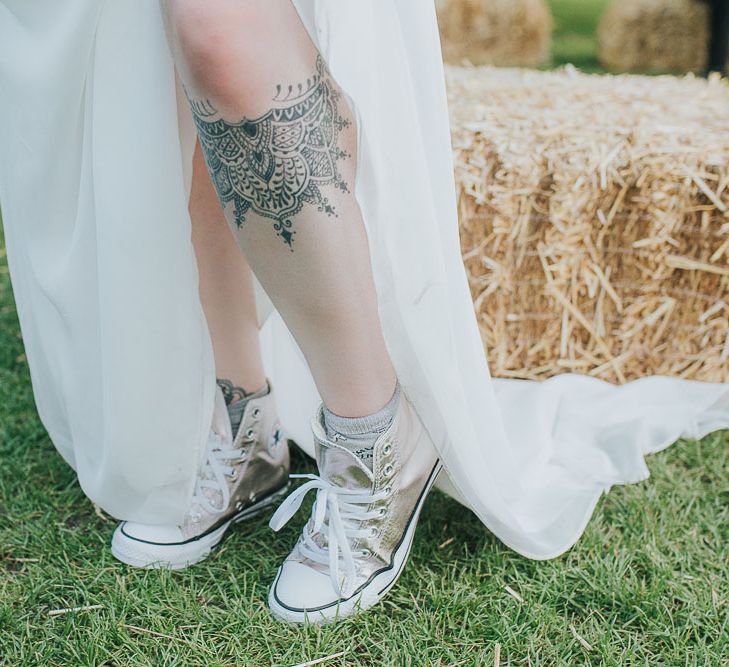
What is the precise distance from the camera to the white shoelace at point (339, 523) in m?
1.08

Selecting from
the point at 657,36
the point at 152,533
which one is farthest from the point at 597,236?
the point at 657,36

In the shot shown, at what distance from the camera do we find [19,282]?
1238 mm

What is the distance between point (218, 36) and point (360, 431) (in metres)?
0.51

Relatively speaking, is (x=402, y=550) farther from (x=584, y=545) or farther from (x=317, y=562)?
(x=584, y=545)

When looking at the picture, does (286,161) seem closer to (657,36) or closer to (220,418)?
(220,418)

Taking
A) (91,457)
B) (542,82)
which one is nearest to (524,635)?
(91,457)

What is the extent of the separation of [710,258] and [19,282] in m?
1.27

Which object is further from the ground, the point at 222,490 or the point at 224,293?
the point at 224,293

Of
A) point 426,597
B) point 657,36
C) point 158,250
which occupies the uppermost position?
point 158,250

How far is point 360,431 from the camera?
41.9 inches

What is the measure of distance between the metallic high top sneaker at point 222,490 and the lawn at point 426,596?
0.03 meters

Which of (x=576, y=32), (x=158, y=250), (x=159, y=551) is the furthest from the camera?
(x=576, y=32)

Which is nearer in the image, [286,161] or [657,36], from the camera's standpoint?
[286,161]

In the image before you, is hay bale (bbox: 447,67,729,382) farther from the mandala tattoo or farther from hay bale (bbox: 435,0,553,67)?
hay bale (bbox: 435,0,553,67)
